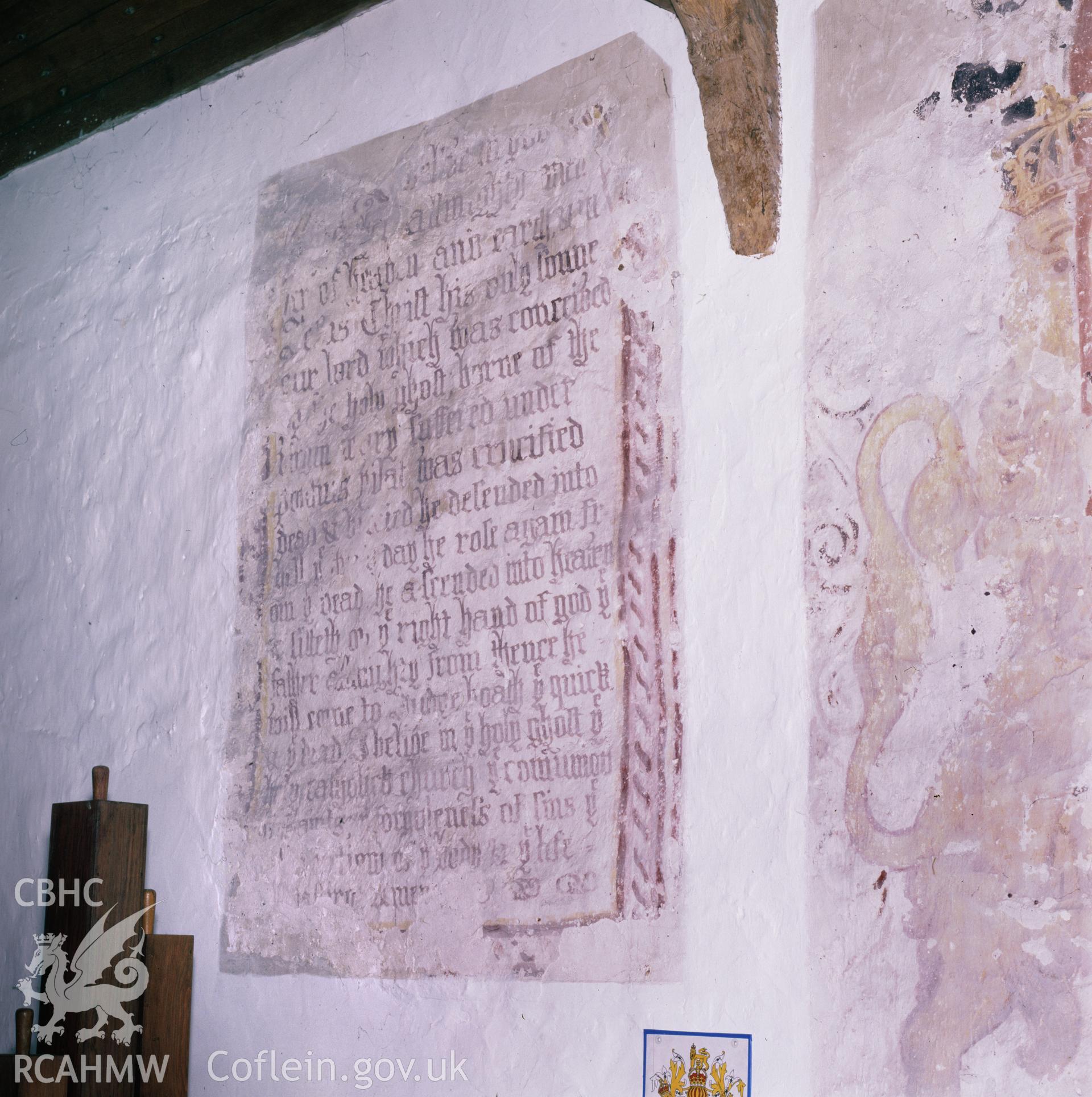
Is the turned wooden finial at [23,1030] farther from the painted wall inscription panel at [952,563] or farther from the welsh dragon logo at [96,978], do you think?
the painted wall inscription panel at [952,563]

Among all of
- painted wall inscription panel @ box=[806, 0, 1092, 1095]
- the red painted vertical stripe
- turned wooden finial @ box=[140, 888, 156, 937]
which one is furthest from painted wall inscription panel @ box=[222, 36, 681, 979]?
the red painted vertical stripe

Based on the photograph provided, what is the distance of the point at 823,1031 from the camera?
2.19m

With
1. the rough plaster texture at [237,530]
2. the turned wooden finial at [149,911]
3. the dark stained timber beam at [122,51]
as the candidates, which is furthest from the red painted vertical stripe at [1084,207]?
the turned wooden finial at [149,911]

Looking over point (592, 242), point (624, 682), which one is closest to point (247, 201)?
point (592, 242)

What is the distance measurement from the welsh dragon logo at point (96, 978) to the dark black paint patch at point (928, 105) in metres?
2.18

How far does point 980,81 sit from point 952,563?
793 mm

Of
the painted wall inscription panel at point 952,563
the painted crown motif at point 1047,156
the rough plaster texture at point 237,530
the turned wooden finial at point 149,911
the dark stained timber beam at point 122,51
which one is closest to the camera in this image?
the painted wall inscription panel at point 952,563

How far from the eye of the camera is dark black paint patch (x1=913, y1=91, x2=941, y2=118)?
7.80 feet

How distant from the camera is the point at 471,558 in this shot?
108 inches

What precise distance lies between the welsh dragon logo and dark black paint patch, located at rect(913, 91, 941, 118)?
Answer: 2176 millimetres

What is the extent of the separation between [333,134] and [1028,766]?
2091 millimetres

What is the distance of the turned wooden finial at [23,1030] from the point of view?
261 centimetres

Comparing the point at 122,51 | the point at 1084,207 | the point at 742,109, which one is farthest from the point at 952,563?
the point at 122,51

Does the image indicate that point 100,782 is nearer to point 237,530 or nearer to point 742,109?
point 237,530
